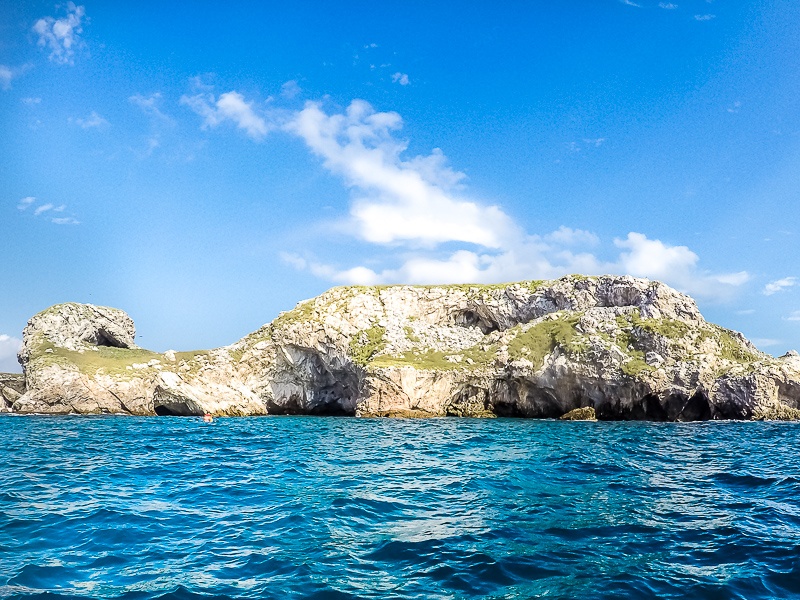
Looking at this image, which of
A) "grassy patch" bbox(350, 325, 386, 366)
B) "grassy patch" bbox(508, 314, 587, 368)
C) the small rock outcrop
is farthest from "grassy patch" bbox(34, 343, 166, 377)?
"grassy patch" bbox(508, 314, 587, 368)

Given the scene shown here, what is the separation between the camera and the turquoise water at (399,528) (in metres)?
9.42

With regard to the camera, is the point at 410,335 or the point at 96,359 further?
the point at 96,359

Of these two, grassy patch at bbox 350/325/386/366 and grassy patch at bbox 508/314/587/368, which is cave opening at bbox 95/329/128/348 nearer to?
grassy patch at bbox 350/325/386/366

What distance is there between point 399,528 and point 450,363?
70.8 metres

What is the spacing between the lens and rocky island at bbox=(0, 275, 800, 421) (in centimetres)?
7019

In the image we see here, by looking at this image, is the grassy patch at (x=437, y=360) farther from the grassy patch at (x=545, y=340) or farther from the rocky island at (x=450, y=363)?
the grassy patch at (x=545, y=340)

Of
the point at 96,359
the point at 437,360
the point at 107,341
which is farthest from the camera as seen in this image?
the point at 107,341

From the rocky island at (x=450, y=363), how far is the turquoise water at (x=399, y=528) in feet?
161

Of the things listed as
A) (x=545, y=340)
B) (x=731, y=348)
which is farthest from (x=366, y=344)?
(x=731, y=348)

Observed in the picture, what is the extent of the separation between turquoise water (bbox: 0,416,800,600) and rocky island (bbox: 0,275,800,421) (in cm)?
4892

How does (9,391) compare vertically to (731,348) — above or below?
below

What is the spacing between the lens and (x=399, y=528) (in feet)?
43.3

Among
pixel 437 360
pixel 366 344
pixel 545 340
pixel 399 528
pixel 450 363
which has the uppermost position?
pixel 545 340

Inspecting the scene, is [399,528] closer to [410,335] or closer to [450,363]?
[450,363]
